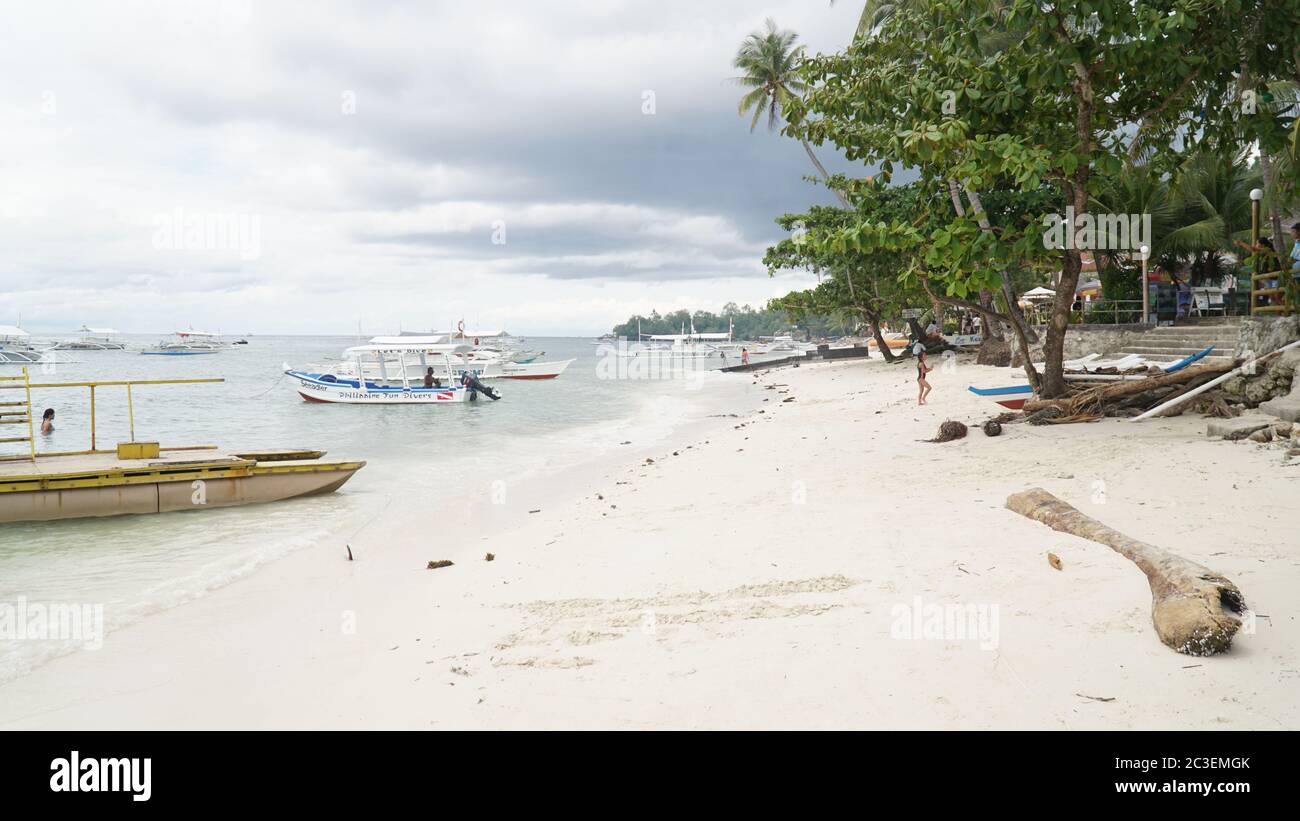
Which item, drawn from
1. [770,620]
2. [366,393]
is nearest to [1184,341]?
[770,620]

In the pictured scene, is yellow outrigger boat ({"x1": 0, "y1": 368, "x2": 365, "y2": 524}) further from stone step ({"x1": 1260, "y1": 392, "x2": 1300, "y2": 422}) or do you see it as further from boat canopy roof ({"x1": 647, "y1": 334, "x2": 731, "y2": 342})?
boat canopy roof ({"x1": 647, "y1": 334, "x2": 731, "y2": 342})

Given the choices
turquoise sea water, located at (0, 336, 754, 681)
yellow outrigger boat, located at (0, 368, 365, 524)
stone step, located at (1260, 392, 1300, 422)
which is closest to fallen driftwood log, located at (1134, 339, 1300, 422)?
stone step, located at (1260, 392, 1300, 422)

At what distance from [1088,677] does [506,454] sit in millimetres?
18814

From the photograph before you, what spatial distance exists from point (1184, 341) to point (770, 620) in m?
18.0

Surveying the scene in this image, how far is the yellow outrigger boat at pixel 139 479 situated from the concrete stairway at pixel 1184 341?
58.8 feet

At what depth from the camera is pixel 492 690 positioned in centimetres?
466

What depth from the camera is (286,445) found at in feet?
84.8

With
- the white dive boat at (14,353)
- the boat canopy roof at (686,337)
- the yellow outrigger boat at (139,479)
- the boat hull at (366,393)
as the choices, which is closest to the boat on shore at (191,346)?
the white dive boat at (14,353)

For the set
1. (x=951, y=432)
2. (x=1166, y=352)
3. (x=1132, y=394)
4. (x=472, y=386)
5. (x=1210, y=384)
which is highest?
(x=1166, y=352)

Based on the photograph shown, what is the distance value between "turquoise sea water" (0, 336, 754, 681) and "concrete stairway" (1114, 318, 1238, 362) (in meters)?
13.4

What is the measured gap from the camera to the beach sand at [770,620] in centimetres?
411

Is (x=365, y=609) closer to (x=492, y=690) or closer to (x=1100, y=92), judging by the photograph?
(x=492, y=690)

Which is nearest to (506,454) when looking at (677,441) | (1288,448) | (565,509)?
(677,441)

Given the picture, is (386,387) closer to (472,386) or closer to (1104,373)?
(472,386)
